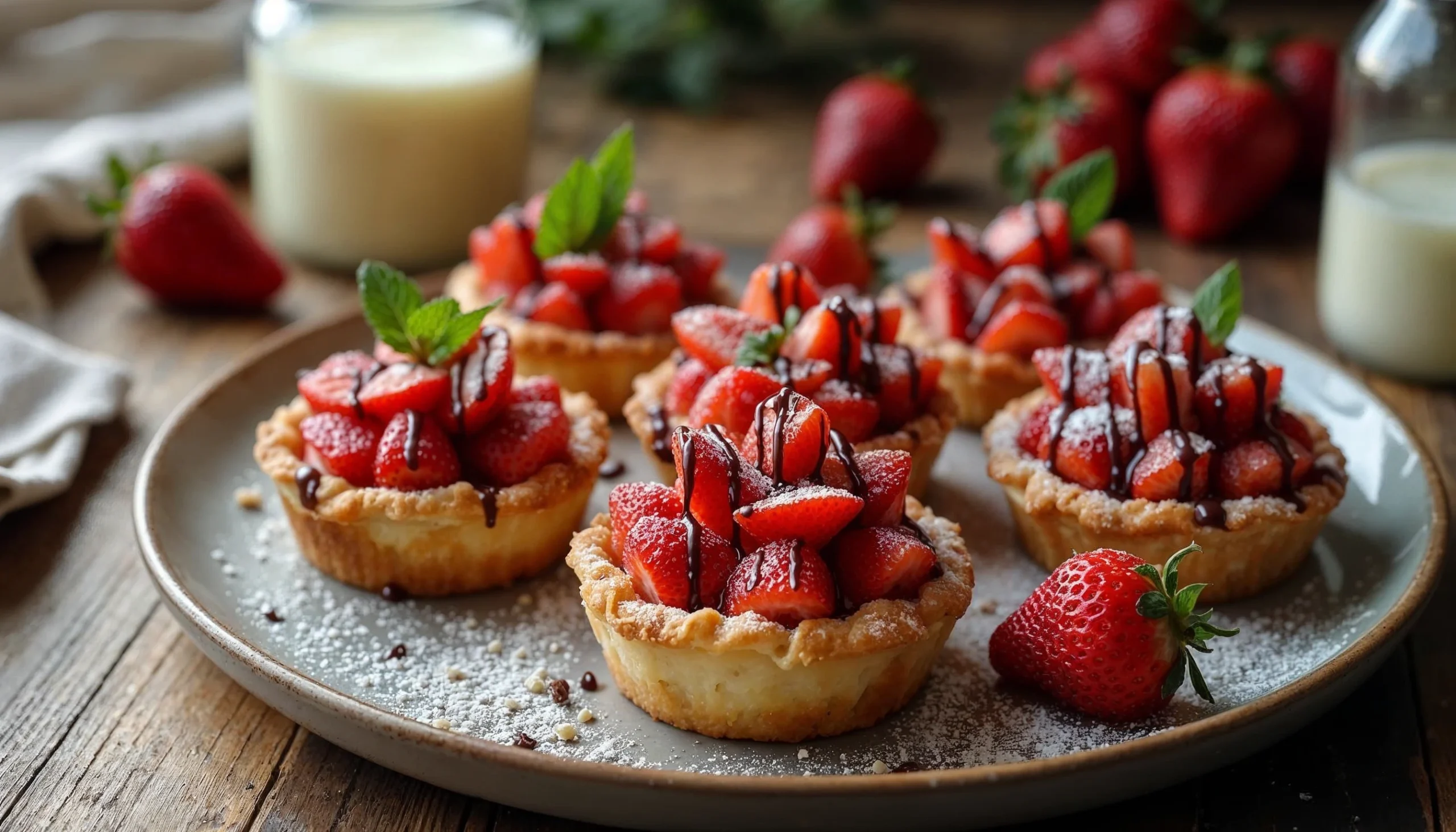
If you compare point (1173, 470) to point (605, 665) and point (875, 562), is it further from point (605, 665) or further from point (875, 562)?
point (605, 665)

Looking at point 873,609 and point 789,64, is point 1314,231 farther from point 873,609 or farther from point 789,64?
point 873,609

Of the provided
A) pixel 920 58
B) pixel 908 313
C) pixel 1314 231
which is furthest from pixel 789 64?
pixel 908 313

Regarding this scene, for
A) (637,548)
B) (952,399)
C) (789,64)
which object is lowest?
(789,64)

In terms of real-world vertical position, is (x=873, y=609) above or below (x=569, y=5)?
above

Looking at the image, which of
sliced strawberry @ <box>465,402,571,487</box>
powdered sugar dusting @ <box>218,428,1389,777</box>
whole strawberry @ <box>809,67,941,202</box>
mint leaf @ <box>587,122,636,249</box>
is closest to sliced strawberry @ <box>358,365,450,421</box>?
sliced strawberry @ <box>465,402,571,487</box>

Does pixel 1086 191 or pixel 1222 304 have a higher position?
pixel 1222 304

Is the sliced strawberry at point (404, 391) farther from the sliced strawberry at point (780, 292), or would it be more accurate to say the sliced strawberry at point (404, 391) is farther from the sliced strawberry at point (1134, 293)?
the sliced strawberry at point (1134, 293)

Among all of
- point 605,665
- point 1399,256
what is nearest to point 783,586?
point 605,665

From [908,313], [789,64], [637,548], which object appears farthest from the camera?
[789,64]
